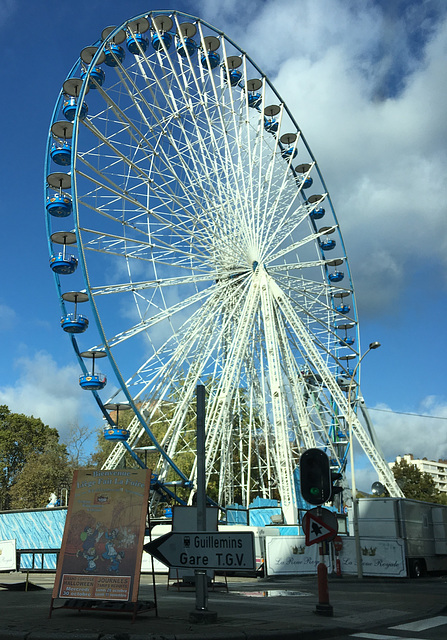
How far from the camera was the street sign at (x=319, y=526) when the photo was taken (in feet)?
32.8

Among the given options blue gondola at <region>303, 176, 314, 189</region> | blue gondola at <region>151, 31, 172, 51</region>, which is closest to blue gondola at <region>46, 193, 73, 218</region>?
blue gondola at <region>151, 31, 172, 51</region>

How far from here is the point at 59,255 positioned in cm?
2523

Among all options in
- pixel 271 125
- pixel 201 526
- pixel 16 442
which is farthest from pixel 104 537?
pixel 16 442

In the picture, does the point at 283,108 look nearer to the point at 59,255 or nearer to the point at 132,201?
the point at 132,201

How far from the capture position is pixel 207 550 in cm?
905

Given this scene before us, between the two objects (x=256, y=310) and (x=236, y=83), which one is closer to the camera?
(x=256, y=310)

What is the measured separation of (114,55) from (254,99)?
1033 cm

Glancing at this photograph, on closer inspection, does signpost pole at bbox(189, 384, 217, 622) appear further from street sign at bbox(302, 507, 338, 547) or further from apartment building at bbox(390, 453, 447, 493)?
apartment building at bbox(390, 453, 447, 493)

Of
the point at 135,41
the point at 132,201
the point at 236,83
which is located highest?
the point at 236,83

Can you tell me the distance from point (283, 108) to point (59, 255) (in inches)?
690

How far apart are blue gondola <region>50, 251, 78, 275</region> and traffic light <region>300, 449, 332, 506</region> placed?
17088mm

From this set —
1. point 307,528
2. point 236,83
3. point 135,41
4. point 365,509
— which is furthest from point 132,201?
point 307,528

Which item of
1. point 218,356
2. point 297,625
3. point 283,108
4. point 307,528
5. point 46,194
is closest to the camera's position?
point 297,625

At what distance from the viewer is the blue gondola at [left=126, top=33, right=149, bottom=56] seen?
27.8 m
